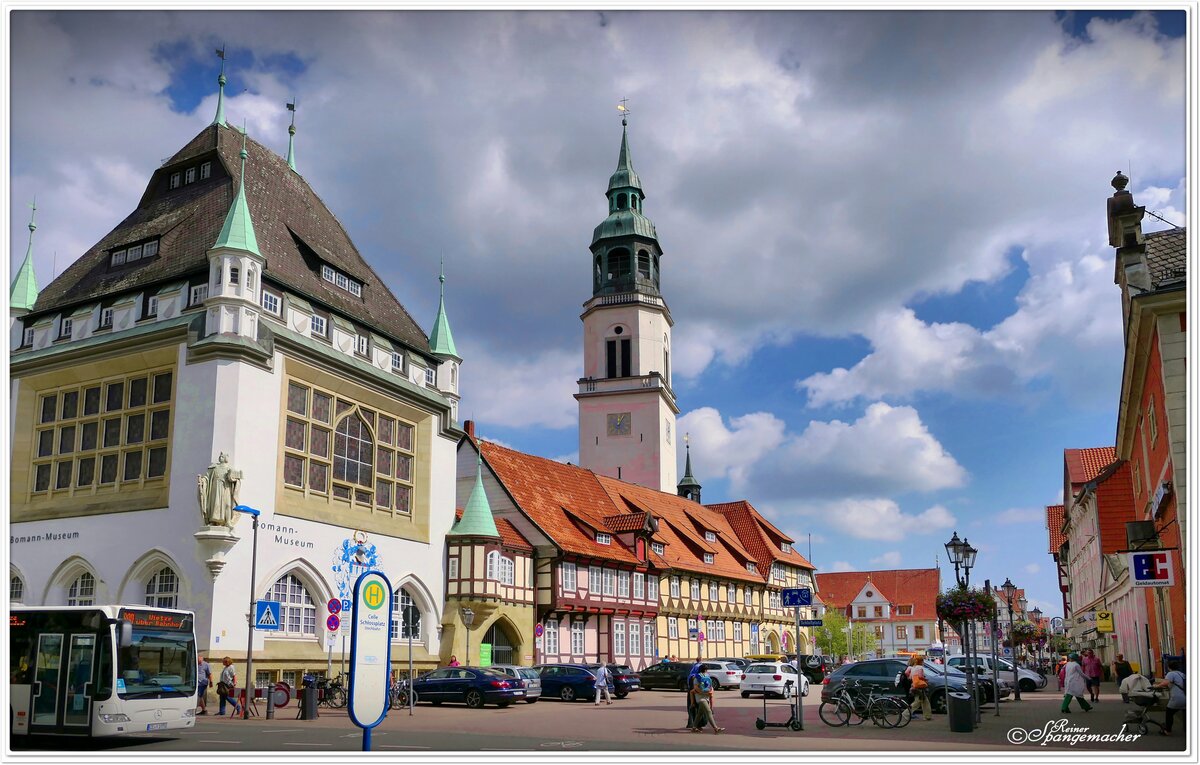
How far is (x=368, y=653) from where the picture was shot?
1422 cm

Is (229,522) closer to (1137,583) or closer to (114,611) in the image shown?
(114,611)

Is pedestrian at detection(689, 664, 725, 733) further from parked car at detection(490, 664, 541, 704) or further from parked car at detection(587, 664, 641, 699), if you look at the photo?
Result: parked car at detection(587, 664, 641, 699)

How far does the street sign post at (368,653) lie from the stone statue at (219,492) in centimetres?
1822

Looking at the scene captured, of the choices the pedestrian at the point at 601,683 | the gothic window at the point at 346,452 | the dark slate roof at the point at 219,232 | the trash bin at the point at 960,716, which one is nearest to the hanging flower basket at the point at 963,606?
the trash bin at the point at 960,716

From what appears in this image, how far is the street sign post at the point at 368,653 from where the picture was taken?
13984mm

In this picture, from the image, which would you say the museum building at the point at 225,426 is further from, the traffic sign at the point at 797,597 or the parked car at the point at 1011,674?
the parked car at the point at 1011,674

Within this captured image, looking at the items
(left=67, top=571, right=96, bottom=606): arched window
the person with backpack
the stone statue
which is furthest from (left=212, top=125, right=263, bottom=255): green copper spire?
the person with backpack

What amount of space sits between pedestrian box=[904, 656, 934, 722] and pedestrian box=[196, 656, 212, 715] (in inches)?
723

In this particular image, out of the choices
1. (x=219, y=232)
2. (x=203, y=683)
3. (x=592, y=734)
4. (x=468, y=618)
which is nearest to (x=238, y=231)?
(x=219, y=232)

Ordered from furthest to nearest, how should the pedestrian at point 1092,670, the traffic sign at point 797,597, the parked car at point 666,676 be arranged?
the parked car at point 666,676 < the pedestrian at point 1092,670 < the traffic sign at point 797,597

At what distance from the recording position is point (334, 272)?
40.5 m

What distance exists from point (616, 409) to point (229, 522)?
49.1 metres

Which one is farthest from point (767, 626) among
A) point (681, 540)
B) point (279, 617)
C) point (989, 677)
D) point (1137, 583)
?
point (1137, 583)

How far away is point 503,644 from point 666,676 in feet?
22.8
